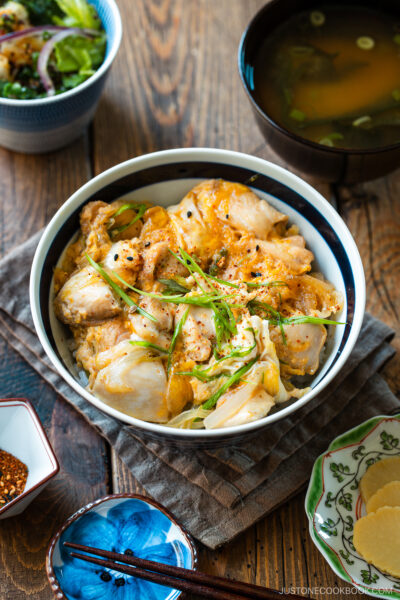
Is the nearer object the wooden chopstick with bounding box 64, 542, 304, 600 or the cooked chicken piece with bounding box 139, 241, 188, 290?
the wooden chopstick with bounding box 64, 542, 304, 600

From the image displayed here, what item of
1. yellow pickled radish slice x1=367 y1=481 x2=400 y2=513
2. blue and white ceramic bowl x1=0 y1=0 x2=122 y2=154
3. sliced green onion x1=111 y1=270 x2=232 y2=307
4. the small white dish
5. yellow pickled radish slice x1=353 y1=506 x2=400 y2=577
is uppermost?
blue and white ceramic bowl x1=0 y1=0 x2=122 y2=154

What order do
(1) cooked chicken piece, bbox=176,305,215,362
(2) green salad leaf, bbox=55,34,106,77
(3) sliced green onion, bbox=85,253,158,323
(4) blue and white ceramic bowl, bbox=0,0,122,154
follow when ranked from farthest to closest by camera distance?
(2) green salad leaf, bbox=55,34,106,77, (4) blue and white ceramic bowl, bbox=0,0,122,154, (3) sliced green onion, bbox=85,253,158,323, (1) cooked chicken piece, bbox=176,305,215,362

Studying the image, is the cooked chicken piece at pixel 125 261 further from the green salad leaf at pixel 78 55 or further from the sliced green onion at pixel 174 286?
the green salad leaf at pixel 78 55

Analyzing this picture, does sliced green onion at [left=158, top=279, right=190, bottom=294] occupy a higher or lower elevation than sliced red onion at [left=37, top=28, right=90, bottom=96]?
lower

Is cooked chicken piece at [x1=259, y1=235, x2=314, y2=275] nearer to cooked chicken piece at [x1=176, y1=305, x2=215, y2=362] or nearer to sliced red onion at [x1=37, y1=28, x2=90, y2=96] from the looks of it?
cooked chicken piece at [x1=176, y1=305, x2=215, y2=362]

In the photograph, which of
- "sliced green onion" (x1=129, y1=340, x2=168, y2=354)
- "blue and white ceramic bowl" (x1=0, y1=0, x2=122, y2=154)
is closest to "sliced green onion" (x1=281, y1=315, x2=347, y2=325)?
"sliced green onion" (x1=129, y1=340, x2=168, y2=354)

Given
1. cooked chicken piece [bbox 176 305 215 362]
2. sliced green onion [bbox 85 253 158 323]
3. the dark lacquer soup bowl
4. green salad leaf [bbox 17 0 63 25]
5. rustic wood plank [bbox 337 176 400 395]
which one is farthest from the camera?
green salad leaf [bbox 17 0 63 25]

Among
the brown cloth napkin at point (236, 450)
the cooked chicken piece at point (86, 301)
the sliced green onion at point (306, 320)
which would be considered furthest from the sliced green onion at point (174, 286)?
the brown cloth napkin at point (236, 450)
